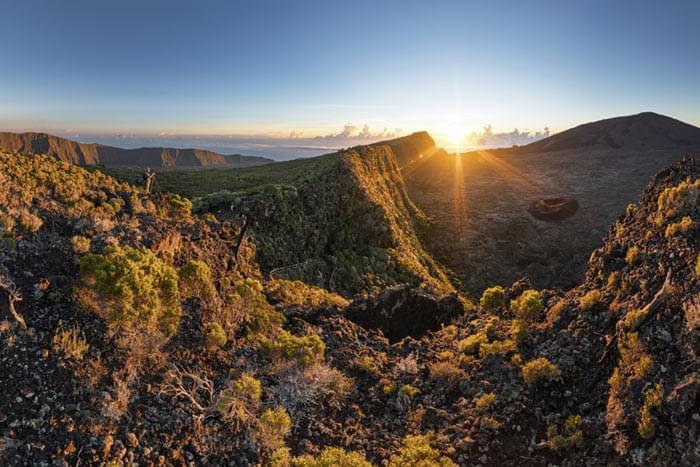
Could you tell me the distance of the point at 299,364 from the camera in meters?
12.4

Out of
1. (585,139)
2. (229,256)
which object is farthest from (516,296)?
(585,139)

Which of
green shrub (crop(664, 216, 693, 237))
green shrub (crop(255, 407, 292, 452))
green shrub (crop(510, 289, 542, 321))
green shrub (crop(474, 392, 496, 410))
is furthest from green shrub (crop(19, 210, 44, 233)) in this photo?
green shrub (crop(664, 216, 693, 237))

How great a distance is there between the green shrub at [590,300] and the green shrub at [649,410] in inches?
188

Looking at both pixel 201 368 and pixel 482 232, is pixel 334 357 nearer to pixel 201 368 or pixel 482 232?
pixel 201 368

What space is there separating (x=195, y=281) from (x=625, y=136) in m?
158

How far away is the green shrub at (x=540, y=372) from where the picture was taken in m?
11.4

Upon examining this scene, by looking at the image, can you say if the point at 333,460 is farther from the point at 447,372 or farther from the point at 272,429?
the point at 447,372

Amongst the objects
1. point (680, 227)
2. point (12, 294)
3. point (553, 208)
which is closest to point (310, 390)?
point (12, 294)

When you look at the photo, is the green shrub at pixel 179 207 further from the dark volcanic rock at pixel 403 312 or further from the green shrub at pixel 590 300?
the green shrub at pixel 590 300

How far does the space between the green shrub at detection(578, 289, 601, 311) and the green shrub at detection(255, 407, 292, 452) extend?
11513 mm

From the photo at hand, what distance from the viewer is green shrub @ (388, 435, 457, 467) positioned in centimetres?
952

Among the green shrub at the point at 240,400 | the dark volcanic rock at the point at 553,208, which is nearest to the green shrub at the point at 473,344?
the green shrub at the point at 240,400

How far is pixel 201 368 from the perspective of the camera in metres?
11.0

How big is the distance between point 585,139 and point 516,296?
5589 inches
